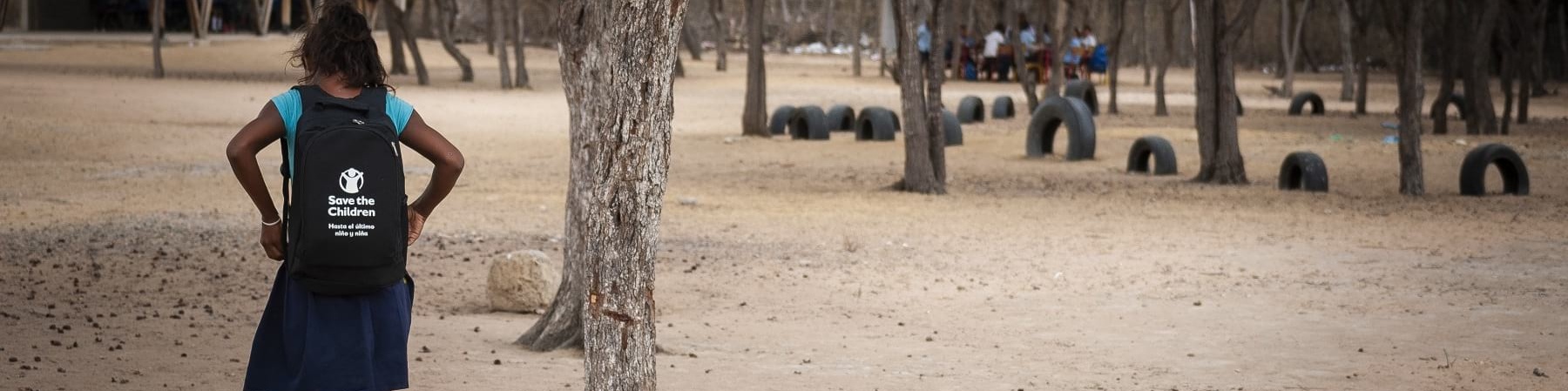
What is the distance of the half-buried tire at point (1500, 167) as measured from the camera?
14508mm

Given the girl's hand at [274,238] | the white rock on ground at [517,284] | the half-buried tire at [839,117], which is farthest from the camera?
the half-buried tire at [839,117]

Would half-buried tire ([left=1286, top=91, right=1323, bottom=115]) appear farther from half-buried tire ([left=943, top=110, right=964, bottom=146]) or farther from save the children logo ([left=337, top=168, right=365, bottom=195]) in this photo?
save the children logo ([left=337, top=168, right=365, bottom=195])

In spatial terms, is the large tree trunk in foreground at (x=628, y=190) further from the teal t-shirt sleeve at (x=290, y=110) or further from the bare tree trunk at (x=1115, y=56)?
the bare tree trunk at (x=1115, y=56)

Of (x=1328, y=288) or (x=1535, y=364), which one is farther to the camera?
(x=1328, y=288)

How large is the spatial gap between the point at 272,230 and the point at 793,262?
674cm

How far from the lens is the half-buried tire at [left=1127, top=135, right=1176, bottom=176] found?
17.3 m

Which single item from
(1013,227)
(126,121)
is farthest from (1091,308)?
(126,121)

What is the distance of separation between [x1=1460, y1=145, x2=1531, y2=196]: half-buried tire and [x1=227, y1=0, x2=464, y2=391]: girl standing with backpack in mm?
12434

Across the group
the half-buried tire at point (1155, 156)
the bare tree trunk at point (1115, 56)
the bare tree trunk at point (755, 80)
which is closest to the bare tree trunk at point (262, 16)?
the bare tree trunk at point (1115, 56)

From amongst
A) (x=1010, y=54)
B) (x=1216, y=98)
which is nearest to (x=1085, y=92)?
(x=1216, y=98)

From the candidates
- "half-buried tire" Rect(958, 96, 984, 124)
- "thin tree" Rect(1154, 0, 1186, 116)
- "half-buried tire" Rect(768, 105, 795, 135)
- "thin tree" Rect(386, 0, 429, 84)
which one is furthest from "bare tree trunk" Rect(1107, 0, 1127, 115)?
"thin tree" Rect(386, 0, 429, 84)

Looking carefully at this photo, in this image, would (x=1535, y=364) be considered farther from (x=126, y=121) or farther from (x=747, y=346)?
(x=126, y=121)

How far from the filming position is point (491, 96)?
98.0ft

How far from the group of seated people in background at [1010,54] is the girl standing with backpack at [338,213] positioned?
35.1 m
